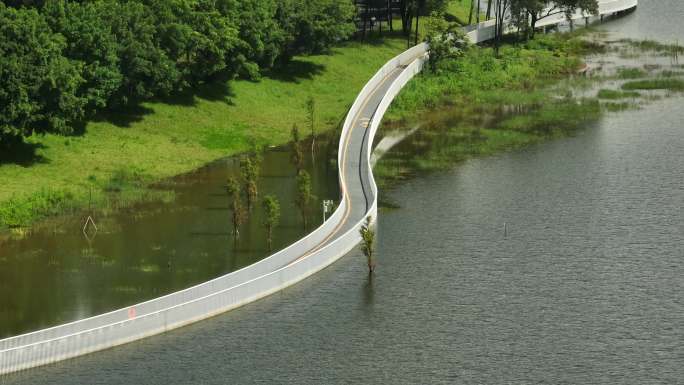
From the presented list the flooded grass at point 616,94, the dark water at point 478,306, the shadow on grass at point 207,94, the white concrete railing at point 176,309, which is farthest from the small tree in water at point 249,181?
the flooded grass at point 616,94

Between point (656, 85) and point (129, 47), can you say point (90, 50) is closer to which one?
point (129, 47)

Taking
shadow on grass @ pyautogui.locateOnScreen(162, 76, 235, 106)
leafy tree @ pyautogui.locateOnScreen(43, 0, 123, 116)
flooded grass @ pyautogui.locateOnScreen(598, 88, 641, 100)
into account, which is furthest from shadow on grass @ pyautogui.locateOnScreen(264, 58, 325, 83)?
flooded grass @ pyautogui.locateOnScreen(598, 88, 641, 100)

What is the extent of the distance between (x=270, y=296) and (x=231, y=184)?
20.0 metres

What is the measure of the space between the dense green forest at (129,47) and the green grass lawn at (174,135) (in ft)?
8.25

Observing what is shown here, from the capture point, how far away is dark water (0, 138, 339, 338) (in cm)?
9406

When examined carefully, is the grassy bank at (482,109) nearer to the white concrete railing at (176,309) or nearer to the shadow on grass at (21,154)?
the white concrete railing at (176,309)

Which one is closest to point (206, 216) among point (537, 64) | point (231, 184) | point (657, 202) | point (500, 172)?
point (231, 184)

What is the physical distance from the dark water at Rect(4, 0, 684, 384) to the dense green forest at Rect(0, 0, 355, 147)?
Answer: 33.9 metres

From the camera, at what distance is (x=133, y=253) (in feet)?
347

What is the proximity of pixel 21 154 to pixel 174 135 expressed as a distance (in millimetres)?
21222

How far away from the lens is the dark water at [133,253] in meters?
94.1

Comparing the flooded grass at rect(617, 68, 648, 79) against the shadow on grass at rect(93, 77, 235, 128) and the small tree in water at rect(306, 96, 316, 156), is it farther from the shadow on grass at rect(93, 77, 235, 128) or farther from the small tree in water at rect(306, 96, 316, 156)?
the shadow on grass at rect(93, 77, 235, 128)

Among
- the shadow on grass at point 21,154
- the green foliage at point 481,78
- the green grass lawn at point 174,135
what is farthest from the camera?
the green foliage at point 481,78

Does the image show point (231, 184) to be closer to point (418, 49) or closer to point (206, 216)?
point (206, 216)
